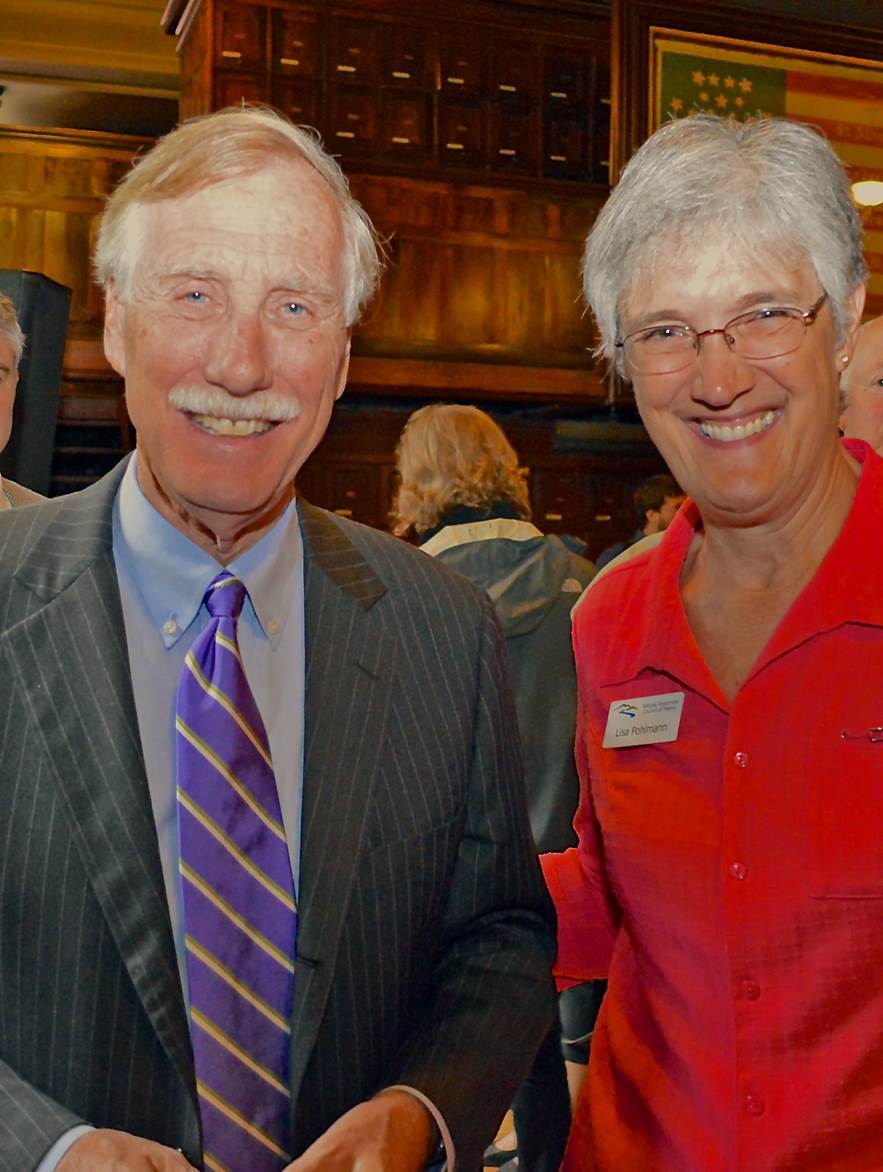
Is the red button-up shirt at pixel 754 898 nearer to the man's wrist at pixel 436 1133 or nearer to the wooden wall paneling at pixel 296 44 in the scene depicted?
the man's wrist at pixel 436 1133

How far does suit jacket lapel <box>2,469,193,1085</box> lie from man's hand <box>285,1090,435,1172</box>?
0.14 meters

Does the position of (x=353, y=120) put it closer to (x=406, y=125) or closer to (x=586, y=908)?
(x=406, y=125)

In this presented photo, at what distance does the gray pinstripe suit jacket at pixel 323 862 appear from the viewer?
1252 millimetres

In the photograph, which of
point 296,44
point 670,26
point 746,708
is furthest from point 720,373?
point 296,44

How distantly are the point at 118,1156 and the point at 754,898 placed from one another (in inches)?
27.6

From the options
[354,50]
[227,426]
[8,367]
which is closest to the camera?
[227,426]

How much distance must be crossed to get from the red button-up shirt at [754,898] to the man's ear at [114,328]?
2.27 ft

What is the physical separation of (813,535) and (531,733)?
2148 mm

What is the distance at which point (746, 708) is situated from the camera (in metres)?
1.54

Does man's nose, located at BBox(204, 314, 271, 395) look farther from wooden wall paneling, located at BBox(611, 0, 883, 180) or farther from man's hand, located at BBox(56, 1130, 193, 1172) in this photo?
wooden wall paneling, located at BBox(611, 0, 883, 180)

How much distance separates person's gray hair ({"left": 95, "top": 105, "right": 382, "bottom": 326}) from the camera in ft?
4.59

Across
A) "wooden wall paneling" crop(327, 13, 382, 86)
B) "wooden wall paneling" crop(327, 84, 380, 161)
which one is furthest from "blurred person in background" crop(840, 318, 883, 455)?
"wooden wall paneling" crop(327, 13, 382, 86)

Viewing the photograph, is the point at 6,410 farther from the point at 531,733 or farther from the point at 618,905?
the point at 618,905

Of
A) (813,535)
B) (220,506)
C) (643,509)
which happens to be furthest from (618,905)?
(643,509)
